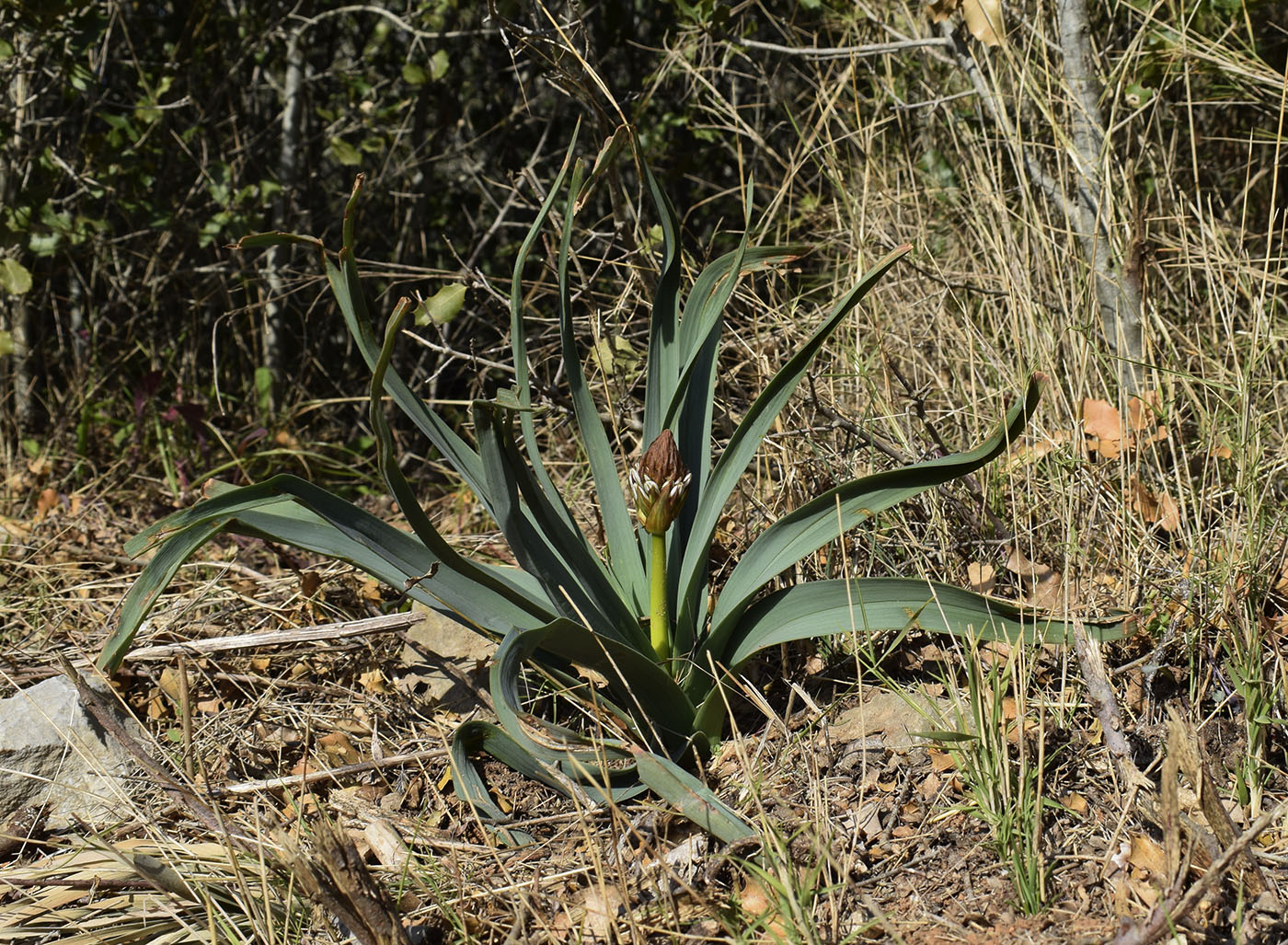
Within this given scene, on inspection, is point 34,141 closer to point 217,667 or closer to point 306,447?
point 306,447

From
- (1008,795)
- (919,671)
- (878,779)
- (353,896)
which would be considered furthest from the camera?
(919,671)

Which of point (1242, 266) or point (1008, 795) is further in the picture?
point (1242, 266)

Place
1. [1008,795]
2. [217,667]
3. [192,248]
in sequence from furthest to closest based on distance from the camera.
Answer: [192,248] < [217,667] < [1008,795]

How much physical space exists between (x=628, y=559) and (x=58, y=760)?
1077 millimetres

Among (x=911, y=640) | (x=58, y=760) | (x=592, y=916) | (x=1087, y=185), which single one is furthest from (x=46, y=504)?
(x=1087, y=185)

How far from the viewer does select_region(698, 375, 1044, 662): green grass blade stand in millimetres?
1565

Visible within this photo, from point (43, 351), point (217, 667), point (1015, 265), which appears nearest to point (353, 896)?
point (217, 667)

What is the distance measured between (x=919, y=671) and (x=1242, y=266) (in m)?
1.19

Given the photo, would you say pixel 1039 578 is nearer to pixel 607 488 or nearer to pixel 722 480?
pixel 722 480

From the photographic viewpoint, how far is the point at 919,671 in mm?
1898

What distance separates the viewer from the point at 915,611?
1.69 m

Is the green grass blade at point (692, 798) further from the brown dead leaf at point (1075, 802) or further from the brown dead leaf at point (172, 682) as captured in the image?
the brown dead leaf at point (172, 682)

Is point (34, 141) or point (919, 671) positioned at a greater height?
point (34, 141)

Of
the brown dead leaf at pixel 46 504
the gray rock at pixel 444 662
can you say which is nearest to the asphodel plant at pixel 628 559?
the gray rock at pixel 444 662
